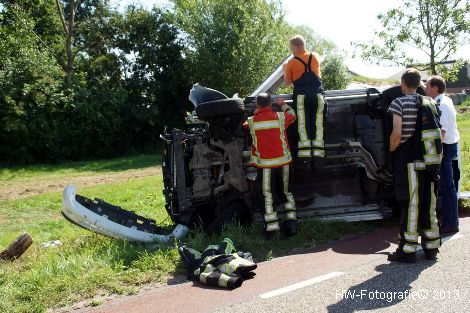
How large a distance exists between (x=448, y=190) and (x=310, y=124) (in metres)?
1.80

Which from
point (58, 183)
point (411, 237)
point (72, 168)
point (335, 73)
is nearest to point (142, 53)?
point (72, 168)

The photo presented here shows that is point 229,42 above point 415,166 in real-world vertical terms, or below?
above

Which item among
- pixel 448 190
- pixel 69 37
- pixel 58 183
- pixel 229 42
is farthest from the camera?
pixel 229 42

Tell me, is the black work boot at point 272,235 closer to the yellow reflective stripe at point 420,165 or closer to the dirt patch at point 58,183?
the yellow reflective stripe at point 420,165

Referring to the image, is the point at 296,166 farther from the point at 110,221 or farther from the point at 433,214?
the point at 110,221

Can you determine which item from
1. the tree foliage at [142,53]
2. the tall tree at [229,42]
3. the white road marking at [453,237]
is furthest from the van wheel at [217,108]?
the tall tree at [229,42]

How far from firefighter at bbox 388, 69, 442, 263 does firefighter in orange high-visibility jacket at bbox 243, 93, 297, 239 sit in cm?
138

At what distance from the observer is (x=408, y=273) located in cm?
421

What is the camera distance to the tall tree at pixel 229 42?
79.6 feet

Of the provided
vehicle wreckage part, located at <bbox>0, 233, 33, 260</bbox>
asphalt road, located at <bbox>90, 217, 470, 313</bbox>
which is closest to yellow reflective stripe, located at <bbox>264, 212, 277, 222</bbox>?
asphalt road, located at <bbox>90, 217, 470, 313</bbox>

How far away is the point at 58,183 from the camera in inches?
558

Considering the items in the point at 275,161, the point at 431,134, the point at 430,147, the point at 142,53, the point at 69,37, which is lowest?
the point at 275,161

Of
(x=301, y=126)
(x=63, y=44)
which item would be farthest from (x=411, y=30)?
(x=63, y=44)

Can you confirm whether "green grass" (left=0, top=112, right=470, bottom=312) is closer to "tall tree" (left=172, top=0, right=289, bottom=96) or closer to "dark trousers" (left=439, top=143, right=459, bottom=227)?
"dark trousers" (left=439, top=143, right=459, bottom=227)
